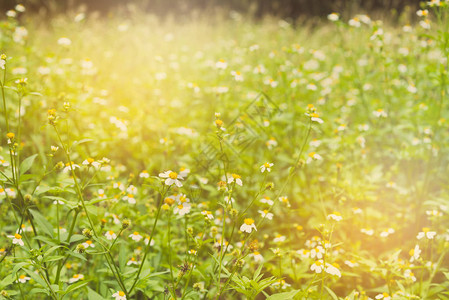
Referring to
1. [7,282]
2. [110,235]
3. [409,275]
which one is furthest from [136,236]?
[409,275]

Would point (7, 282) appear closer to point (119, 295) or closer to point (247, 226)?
point (119, 295)

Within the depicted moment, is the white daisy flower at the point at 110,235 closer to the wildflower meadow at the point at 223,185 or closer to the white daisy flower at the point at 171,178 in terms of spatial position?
the wildflower meadow at the point at 223,185

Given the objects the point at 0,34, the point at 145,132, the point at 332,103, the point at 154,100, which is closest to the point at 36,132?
the point at 145,132

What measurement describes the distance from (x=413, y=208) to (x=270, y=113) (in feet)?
3.63

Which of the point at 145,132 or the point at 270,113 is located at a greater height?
the point at 270,113

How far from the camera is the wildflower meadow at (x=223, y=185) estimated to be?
1.37 metres

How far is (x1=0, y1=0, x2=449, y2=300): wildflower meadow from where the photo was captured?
137 centimetres

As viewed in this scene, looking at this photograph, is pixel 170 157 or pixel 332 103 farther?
pixel 332 103

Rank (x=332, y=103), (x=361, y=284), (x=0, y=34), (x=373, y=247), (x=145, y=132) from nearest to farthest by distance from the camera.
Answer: (x=361, y=284) → (x=373, y=247) → (x=145, y=132) → (x=332, y=103) → (x=0, y=34)

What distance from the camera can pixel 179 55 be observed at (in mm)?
5133

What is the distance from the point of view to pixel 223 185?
4.44ft

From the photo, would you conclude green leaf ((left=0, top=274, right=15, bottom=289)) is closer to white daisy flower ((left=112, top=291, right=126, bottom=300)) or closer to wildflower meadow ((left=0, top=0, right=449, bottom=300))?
wildflower meadow ((left=0, top=0, right=449, bottom=300))

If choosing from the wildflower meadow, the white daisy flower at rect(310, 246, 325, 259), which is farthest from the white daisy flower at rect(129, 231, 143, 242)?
the white daisy flower at rect(310, 246, 325, 259)

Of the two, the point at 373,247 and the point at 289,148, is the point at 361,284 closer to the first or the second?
the point at 373,247
